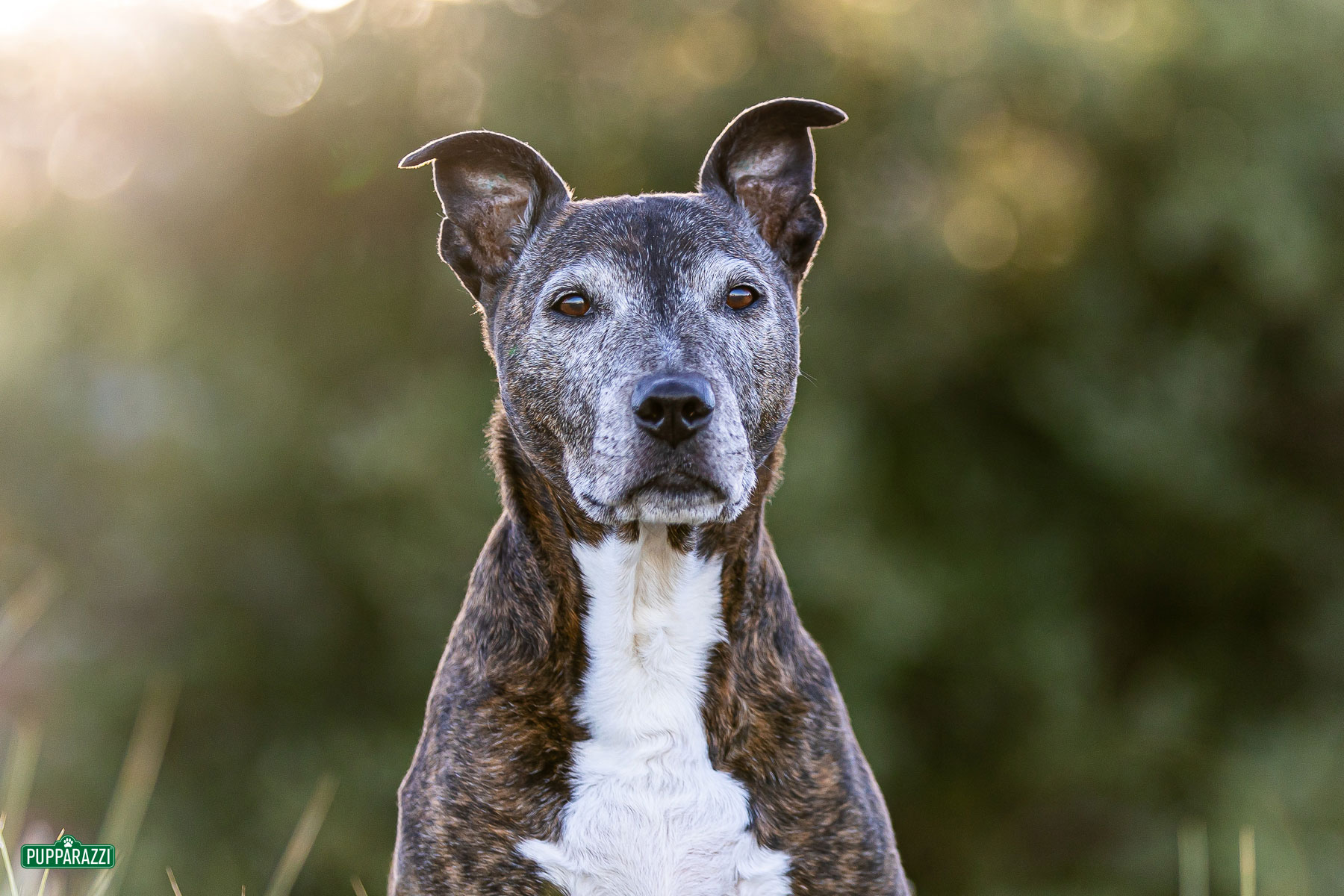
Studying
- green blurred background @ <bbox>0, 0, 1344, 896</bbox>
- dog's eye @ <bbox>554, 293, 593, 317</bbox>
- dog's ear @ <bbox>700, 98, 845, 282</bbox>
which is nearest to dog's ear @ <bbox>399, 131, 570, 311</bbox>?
dog's eye @ <bbox>554, 293, 593, 317</bbox>

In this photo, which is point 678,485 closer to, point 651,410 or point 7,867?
point 651,410

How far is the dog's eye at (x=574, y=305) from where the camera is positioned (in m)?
3.86

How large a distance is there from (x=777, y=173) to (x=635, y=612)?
1.60 metres

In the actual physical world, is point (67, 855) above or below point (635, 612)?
below

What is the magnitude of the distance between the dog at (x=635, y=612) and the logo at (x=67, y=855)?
0.91 meters

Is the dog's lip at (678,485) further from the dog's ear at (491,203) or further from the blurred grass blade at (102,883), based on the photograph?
the blurred grass blade at (102,883)

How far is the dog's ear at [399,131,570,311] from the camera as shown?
419 cm

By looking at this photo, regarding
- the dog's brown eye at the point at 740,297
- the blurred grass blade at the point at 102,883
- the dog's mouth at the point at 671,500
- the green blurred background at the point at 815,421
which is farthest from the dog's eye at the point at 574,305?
the green blurred background at the point at 815,421

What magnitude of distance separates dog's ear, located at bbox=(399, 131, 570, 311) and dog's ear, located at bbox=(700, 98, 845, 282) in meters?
0.56

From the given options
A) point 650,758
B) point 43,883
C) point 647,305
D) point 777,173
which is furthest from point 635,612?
point 43,883

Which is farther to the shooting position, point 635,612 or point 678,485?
point 635,612

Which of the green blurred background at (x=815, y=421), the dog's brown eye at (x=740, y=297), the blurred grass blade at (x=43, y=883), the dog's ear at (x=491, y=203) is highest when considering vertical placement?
the green blurred background at (x=815, y=421)

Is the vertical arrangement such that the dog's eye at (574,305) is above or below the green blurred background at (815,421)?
below

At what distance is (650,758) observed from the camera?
364 centimetres
